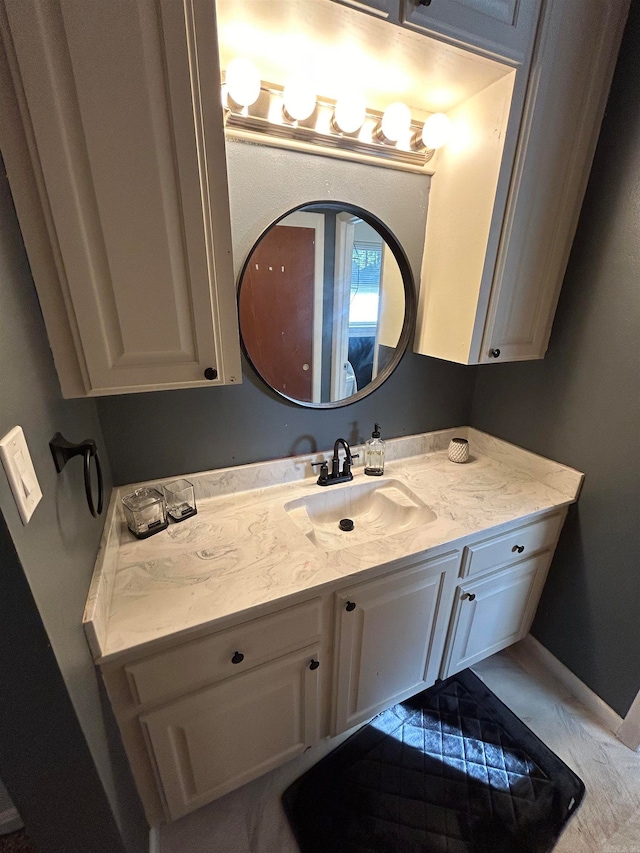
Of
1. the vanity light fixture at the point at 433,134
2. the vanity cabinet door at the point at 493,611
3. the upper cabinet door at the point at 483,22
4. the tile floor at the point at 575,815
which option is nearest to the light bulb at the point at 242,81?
the upper cabinet door at the point at 483,22

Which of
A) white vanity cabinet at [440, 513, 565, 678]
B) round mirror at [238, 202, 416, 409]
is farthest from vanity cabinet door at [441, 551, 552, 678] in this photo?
round mirror at [238, 202, 416, 409]

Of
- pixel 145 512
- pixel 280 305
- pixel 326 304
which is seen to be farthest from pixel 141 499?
pixel 326 304

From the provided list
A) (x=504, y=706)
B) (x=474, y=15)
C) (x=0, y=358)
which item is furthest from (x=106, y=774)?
(x=474, y=15)

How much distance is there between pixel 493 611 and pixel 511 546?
0.31m

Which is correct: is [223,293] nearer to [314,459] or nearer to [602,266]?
[314,459]

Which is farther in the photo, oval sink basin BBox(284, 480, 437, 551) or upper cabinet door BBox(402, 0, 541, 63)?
oval sink basin BBox(284, 480, 437, 551)

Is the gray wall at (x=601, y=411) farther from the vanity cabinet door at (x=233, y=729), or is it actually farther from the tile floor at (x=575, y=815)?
the vanity cabinet door at (x=233, y=729)

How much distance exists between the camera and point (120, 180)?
2.29 ft

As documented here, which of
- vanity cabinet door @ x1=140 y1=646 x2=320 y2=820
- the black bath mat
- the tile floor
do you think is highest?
vanity cabinet door @ x1=140 y1=646 x2=320 y2=820

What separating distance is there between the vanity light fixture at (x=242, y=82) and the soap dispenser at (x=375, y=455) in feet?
3.59

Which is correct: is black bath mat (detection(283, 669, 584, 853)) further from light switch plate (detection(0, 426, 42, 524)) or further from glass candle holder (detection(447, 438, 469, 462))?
light switch plate (detection(0, 426, 42, 524))

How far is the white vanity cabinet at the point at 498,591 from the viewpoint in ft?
4.13

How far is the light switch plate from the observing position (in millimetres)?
503

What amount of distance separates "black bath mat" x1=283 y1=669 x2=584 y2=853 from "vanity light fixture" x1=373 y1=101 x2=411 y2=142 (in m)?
2.07
